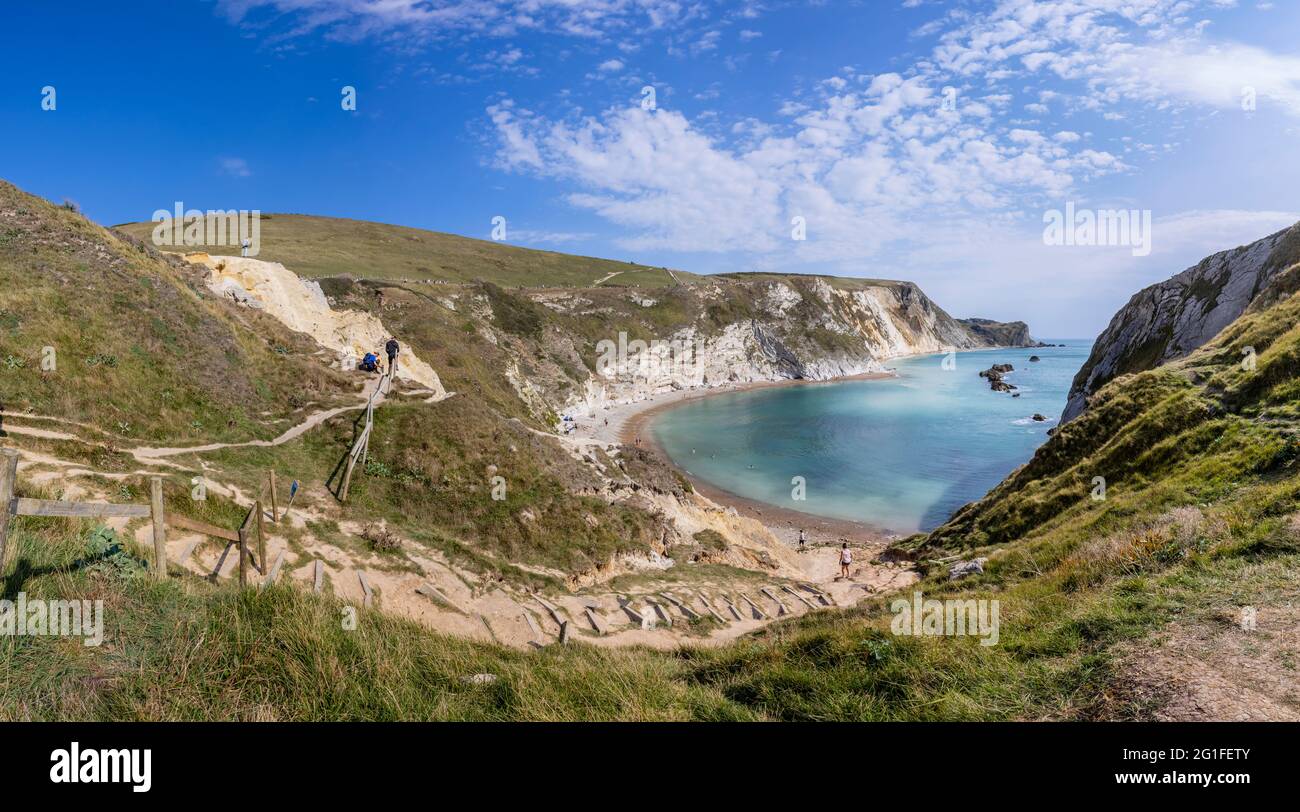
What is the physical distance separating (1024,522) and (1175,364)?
9904 mm

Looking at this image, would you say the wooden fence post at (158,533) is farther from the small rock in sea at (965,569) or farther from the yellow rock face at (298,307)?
the yellow rock face at (298,307)

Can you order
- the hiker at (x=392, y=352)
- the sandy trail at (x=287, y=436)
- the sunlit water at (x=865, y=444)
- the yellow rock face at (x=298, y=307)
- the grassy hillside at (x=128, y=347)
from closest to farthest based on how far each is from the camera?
the sandy trail at (x=287, y=436), the grassy hillside at (x=128, y=347), the hiker at (x=392, y=352), the yellow rock face at (x=298, y=307), the sunlit water at (x=865, y=444)

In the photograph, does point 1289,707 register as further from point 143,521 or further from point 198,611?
point 143,521

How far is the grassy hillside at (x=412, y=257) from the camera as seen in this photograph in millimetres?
90250

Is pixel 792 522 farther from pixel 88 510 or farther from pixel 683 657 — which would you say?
pixel 88 510

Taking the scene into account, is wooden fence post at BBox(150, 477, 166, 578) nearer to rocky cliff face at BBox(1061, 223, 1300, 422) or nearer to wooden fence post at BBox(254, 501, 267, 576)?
wooden fence post at BBox(254, 501, 267, 576)

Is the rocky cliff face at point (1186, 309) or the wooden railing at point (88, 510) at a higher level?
the rocky cliff face at point (1186, 309)

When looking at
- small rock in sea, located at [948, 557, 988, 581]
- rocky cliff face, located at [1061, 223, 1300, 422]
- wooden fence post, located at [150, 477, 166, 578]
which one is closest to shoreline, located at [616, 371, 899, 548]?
rocky cliff face, located at [1061, 223, 1300, 422]

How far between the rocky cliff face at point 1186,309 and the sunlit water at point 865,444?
13.3 m

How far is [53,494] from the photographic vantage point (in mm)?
10828

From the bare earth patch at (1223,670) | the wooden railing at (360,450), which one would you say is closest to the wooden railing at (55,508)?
the wooden railing at (360,450)

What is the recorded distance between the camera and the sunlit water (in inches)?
1809

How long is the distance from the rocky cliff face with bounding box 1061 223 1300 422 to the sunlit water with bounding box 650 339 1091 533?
13.3m

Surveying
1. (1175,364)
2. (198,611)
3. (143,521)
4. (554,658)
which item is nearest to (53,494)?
(143,521)
